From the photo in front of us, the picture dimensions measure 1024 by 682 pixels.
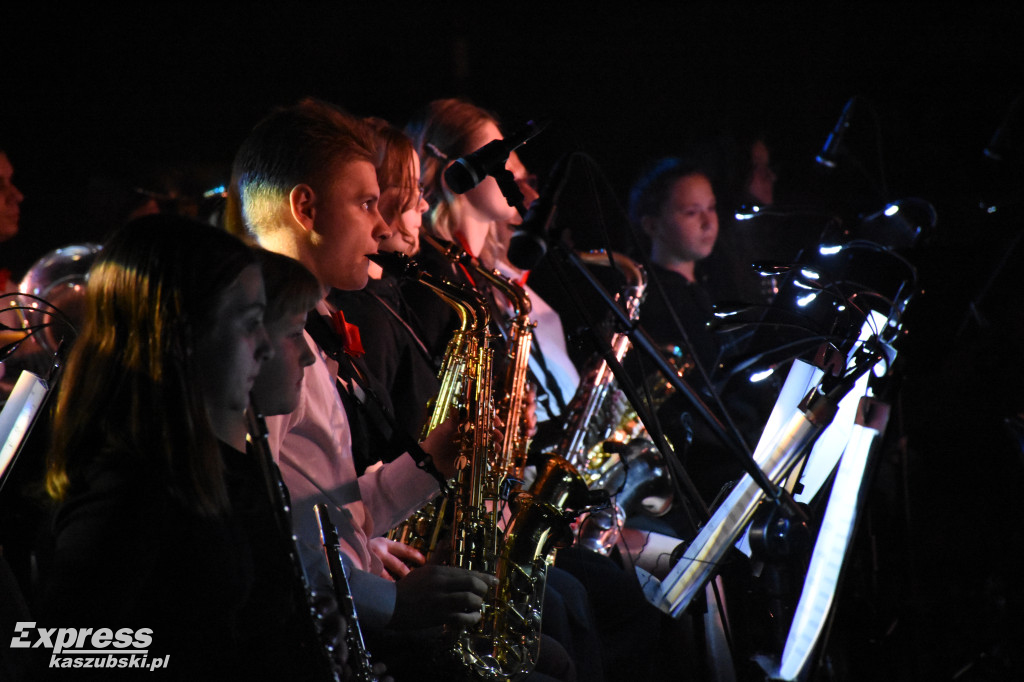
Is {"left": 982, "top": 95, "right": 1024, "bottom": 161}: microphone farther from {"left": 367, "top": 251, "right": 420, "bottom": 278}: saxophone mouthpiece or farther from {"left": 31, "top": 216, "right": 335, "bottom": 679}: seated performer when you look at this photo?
{"left": 31, "top": 216, "right": 335, "bottom": 679}: seated performer

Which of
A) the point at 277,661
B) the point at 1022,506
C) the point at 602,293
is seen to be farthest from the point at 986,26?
the point at 277,661

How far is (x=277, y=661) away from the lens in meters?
1.70

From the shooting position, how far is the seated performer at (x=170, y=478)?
1.49 m

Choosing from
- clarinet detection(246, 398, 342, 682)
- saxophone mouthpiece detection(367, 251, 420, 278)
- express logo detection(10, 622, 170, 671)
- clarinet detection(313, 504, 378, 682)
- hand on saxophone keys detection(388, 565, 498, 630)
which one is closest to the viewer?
express logo detection(10, 622, 170, 671)

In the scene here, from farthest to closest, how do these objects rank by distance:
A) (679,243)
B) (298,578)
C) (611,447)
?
1. (679,243)
2. (611,447)
3. (298,578)

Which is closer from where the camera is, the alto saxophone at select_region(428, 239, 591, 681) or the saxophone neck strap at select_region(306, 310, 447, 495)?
the alto saxophone at select_region(428, 239, 591, 681)

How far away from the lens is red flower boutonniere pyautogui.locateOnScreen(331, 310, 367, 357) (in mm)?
2758

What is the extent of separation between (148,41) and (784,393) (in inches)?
190

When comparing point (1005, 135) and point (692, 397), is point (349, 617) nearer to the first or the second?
point (692, 397)

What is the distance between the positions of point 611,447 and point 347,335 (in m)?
1.32

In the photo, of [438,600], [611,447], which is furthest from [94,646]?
[611,447]

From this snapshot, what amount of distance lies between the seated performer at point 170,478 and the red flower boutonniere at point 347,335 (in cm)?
91

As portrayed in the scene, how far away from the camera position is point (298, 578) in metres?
1.72

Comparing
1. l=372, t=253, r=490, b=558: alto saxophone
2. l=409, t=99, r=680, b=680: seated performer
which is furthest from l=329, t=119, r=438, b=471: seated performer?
l=409, t=99, r=680, b=680: seated performer
